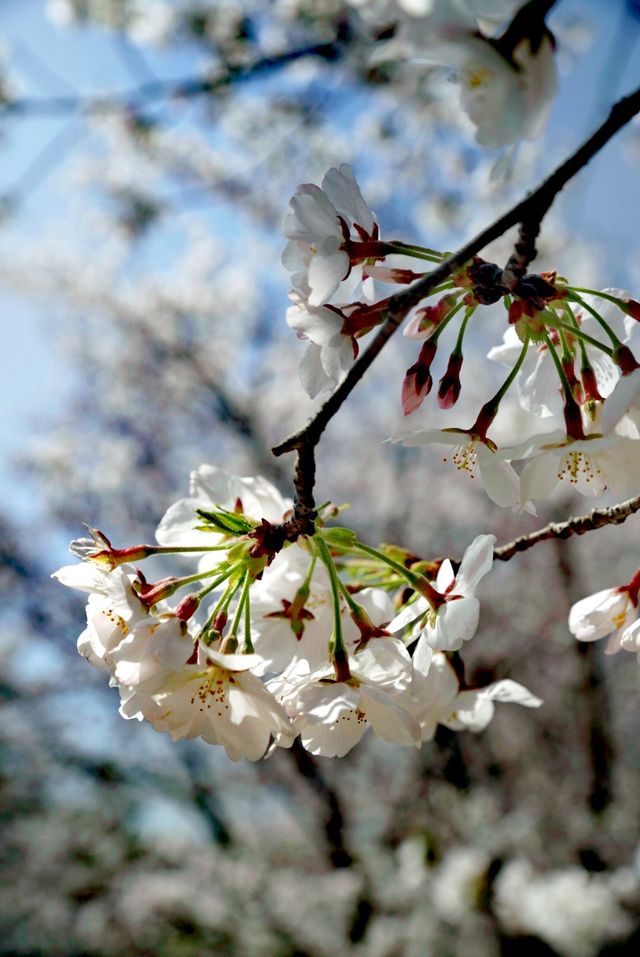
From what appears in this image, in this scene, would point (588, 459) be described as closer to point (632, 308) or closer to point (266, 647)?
point (632, 308)

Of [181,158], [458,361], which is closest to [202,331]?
[181,158]

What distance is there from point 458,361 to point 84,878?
677 cm

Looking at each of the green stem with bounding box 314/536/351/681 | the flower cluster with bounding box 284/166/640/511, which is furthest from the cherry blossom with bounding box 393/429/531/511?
the green stem with bounding box 314/536/351/681

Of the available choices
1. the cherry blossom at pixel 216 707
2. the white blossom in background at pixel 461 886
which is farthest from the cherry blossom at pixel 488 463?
the white blossom in background at pixel 461 886

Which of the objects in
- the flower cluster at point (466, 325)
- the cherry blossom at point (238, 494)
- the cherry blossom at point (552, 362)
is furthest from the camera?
the cherry blossom at point (238, 494)

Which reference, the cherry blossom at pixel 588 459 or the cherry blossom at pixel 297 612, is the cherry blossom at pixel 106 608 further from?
the cherry blossom at pixel 588 459

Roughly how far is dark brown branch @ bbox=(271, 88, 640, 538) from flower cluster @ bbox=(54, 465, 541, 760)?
0.15 metres

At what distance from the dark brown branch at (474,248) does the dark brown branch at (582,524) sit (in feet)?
0.72

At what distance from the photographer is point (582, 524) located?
0.61 m

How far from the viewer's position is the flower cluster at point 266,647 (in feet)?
1.82

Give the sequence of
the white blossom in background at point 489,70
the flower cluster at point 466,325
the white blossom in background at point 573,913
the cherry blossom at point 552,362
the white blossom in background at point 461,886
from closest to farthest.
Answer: the white blossom in background at point 489,70 → the flower cluster at point 466,325 → the cherry blossom at point 552,362 → the white blossom in background at point 573,913 → the white blossom in background at point 461,886

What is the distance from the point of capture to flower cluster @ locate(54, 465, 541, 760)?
1.82 feet

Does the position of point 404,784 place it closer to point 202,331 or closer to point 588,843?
point 588,843

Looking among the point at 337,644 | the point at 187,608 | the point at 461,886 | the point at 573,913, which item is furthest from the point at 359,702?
the point at 461,886
